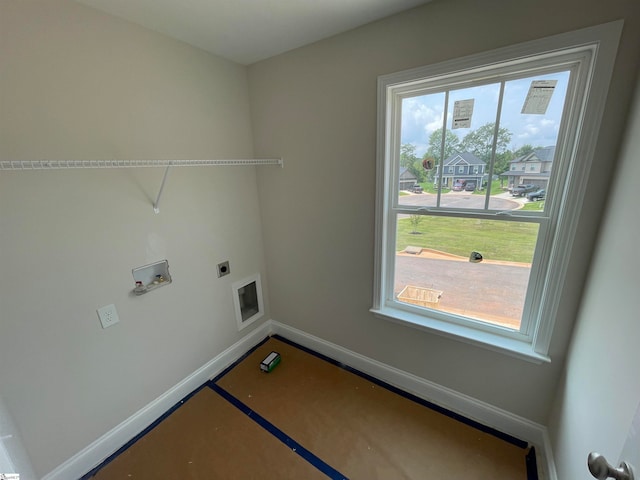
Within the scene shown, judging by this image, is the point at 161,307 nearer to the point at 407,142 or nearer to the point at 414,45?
the point at 407,142

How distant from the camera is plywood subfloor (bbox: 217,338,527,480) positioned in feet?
4.54

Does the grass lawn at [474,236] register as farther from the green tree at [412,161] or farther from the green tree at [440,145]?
the green tree at [440,145]

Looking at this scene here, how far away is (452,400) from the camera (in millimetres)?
1680

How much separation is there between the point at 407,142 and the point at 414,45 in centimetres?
48

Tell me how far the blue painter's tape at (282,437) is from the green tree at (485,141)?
72.6 inches

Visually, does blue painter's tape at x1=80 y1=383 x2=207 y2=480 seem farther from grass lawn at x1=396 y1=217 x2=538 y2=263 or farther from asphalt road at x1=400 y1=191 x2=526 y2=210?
asphalt road at x1=400 y1=191 x2=526 y2=210

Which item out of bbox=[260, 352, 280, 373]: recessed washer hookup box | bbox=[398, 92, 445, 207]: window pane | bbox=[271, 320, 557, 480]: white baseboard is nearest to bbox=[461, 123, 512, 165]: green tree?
bbox=[398, 92, 445, 207]: window pane

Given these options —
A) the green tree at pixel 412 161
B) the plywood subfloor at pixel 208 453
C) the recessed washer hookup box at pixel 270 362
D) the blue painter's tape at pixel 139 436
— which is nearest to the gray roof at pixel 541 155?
the green tree at pixel 412 161

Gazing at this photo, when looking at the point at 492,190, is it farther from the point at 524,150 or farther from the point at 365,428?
the point at 365,428

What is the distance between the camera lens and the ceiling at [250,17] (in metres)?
1.25

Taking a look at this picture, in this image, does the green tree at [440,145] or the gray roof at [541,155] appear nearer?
the gray roof at [541,155]

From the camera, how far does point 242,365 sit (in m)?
2.15

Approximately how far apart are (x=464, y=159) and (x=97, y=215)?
197cm

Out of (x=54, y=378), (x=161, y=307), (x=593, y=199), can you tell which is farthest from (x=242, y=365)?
(x=593, y=199)
